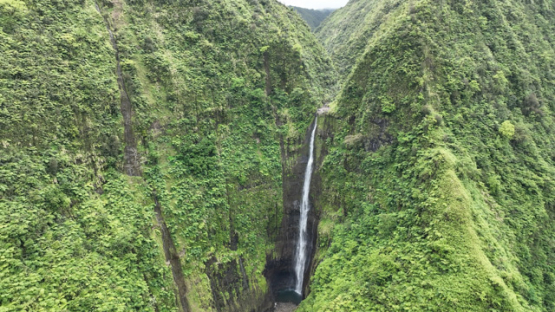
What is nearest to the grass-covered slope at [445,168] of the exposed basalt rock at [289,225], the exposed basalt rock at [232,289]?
the exposed basalt rock at [289,225]

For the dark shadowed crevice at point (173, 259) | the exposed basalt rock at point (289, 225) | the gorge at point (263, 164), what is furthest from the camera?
the exposed basalt rock at point (289, 225)

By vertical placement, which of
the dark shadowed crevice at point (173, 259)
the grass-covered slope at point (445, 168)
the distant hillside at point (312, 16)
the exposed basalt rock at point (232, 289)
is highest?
the distant hillside at point (312, 16)

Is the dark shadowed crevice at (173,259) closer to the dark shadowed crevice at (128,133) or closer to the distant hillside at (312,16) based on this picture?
the dark shadowed crevice at (128,133)

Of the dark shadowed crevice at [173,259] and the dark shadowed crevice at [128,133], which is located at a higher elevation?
the dark shadowed crevice at [128,133]

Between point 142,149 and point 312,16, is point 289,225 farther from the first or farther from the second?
point 312,16

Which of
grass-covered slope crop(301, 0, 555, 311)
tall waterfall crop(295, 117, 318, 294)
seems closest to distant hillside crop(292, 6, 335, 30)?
grass-covered slope crop(301, 0, 555, 311)

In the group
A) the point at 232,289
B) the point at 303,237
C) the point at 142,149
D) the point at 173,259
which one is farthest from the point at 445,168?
the point at 142,149

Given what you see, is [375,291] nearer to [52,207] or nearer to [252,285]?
[252,285]

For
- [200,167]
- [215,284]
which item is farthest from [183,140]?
[215,284]
